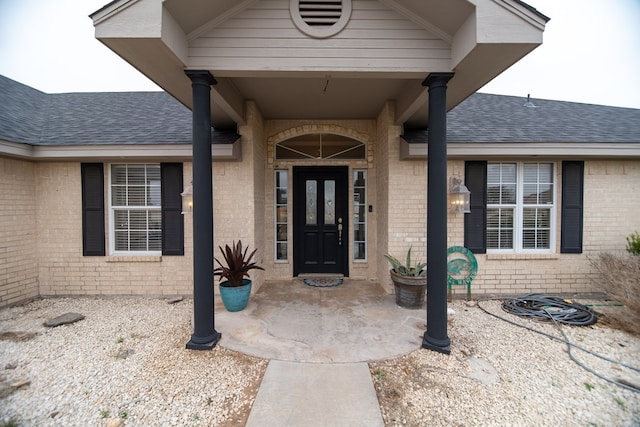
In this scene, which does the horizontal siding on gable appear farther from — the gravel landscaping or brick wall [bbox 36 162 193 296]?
the gravel landscaping

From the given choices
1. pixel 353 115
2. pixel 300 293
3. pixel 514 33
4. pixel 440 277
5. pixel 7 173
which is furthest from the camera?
pixel 353 115

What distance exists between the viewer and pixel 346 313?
3623 mm

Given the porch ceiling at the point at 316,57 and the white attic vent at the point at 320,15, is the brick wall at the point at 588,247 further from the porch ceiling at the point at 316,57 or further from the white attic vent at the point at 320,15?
the white attic vent at the point at 320,15

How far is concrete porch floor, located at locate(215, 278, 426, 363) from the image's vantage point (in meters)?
2.72

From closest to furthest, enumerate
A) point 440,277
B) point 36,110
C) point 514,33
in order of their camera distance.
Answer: point 514,33
point 440,277
point 36,110

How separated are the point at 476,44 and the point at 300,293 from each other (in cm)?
391

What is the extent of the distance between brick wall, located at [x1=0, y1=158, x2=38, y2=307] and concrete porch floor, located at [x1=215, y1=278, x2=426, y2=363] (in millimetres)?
3207

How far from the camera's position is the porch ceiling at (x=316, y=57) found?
2270 millimetres

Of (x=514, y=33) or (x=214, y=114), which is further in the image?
(x=214, y=114)

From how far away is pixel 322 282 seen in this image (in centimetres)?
493

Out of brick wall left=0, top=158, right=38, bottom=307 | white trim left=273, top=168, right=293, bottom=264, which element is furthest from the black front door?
brick wall left=0, top=158, right=38, bottom=307

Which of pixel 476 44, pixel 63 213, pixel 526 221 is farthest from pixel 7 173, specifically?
pixel 526 221

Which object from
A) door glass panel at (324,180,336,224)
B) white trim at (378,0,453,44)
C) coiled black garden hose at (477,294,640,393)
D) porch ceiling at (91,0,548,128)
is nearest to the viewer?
porch ceiling at (91,0,548,128)

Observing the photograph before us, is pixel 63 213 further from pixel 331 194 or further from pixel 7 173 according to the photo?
pixel 331 194
